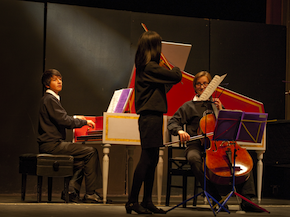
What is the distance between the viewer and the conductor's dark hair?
283 cm

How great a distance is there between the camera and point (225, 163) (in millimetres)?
2986

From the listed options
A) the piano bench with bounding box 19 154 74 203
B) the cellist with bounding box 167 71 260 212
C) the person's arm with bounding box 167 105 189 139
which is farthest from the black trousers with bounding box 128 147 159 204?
the piano bench with bounding box 19 154 74 203

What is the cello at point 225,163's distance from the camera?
2.96m

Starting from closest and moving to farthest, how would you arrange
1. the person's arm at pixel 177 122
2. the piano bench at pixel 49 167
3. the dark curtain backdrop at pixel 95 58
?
the person's arm at pixel 177 122 → the piano bench at pixel 49 167 → the dark curtain backdrop at pixel 95 58

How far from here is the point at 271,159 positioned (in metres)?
4.98

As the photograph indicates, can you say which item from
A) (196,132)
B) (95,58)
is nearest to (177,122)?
(196,132)

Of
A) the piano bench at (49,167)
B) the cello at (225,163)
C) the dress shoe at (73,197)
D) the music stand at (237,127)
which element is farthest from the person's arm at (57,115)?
the music stand at (237,127)

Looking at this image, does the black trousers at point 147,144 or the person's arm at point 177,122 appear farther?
the person's arm at point 177,122

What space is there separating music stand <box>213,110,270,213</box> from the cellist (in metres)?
0.16

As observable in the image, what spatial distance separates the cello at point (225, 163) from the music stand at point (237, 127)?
0.06 m

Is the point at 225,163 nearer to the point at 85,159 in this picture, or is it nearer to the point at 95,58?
the point at 85,159

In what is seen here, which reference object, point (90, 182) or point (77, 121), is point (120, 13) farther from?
point (90, 182)

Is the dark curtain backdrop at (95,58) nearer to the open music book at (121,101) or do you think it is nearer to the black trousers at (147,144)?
the open music book at (121,101)

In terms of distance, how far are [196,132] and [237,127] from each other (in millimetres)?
657
